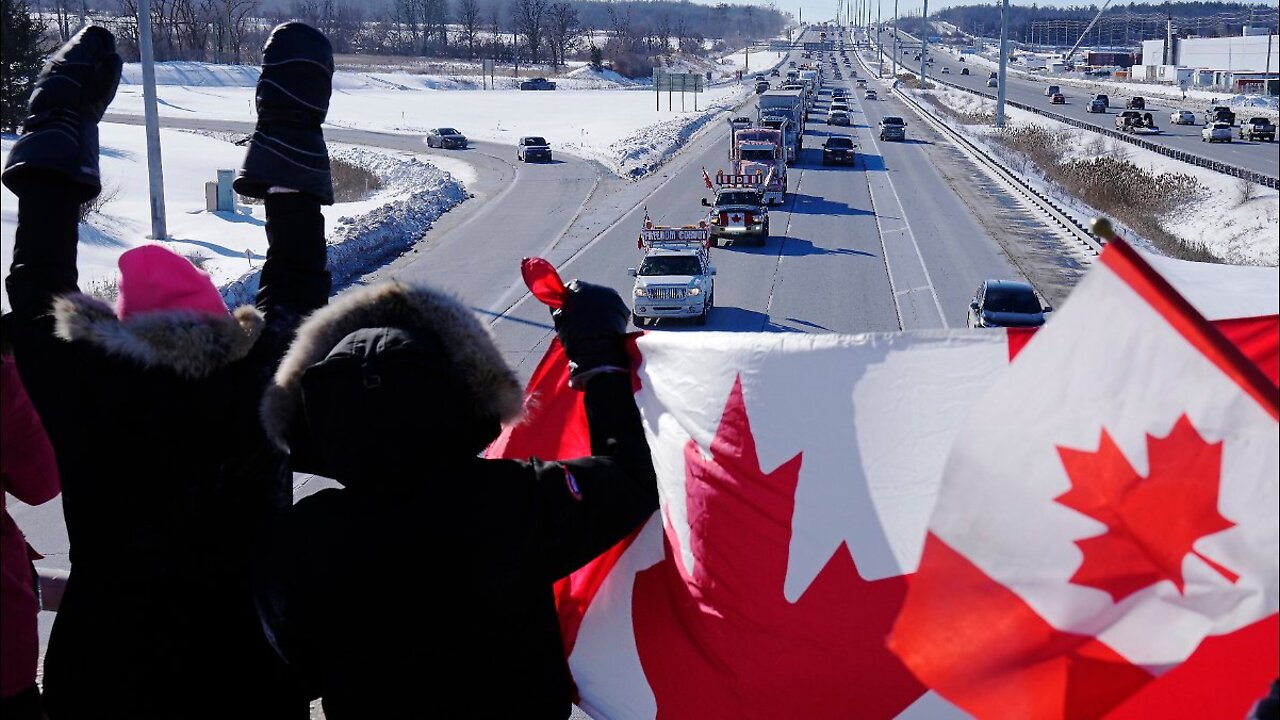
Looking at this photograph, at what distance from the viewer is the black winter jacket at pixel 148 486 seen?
3.31 meters

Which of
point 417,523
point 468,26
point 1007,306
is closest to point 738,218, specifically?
point 1007,306

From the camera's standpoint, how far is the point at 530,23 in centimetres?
14662

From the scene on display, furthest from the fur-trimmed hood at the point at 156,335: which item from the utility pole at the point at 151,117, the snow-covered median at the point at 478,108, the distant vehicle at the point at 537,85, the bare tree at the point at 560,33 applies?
the bare tree at the point at 560,33

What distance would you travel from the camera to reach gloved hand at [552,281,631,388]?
Result: 344 centimetres

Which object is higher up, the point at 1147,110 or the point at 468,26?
the point at 468,26

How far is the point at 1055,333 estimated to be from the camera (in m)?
2.68

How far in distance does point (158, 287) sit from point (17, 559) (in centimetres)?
83

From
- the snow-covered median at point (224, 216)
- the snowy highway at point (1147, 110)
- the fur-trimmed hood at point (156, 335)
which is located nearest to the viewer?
the fur-trimmed hood at point (156, 335)

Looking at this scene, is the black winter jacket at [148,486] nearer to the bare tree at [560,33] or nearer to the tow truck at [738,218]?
the tow truck at [738,218]

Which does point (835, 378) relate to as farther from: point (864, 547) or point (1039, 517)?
point (1039, 517)

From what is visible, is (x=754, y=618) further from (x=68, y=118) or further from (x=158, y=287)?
(x=68, y=118)

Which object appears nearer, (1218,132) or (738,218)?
(738,218)

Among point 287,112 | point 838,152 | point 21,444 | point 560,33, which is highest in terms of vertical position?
point 560,33

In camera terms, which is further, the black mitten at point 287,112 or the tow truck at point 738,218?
the tow truck at point 738,218
